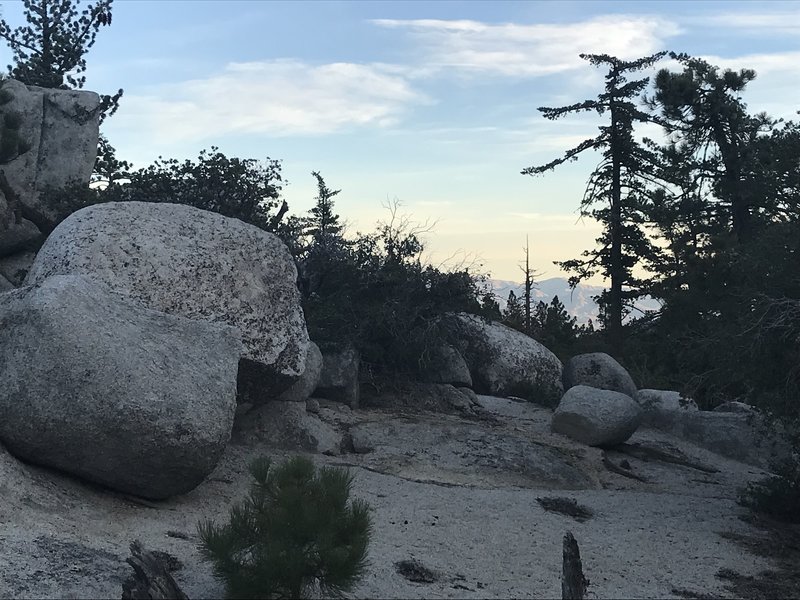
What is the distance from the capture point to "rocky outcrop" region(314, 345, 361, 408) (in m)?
17.5

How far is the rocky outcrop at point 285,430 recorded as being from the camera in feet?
46.9

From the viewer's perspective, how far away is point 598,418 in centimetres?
1692

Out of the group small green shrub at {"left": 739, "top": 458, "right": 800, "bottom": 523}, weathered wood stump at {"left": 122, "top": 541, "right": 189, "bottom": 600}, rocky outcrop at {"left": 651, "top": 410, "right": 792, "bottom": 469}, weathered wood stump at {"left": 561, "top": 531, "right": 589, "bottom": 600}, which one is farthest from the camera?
rocky outcrop at {"left": 651, "top": 410, "right": 792, "bottom": 469}

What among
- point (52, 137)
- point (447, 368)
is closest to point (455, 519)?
point (447, 368)

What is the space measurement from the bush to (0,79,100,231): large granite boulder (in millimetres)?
17458

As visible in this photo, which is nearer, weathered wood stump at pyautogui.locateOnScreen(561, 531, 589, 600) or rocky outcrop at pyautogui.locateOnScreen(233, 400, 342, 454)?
weathered wood stump at pyautogui.locateOnScreen(561, 531, 589, 600)

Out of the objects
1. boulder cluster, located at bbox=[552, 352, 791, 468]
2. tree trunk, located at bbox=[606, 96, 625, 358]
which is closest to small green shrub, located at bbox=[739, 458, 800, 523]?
boulder cluster, located at bbox=[552, 352, 791, 468]

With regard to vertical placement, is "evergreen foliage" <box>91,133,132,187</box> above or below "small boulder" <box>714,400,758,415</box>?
above

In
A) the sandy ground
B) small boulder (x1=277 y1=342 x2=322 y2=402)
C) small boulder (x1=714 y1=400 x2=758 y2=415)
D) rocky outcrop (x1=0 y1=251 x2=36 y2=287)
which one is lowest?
the sandy ground

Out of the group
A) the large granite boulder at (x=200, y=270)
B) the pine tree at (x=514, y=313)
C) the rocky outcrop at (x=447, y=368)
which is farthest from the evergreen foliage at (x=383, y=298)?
the pine tree at (x=514, y=313)

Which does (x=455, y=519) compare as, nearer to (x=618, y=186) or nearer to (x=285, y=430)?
(x=285, y=430)

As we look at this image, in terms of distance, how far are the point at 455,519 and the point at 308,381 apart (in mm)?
5597

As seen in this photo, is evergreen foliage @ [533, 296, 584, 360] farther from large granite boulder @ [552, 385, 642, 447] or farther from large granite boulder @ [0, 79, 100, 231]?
large granite boulder @ [0, 79, 100, 231]

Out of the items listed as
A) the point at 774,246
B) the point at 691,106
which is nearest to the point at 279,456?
the point at 774,246
